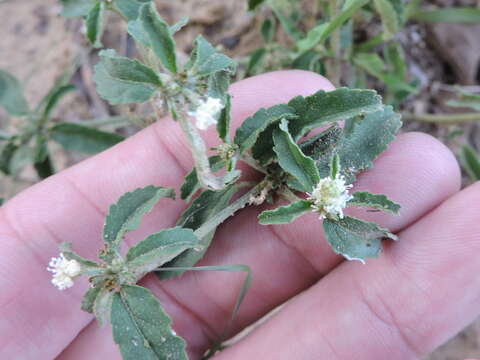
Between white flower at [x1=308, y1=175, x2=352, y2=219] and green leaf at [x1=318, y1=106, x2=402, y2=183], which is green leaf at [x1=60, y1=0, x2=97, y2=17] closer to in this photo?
green leaf at [x1=318, y1=106, x2=402, y2=183]

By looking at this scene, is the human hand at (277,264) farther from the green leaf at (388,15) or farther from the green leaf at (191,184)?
the green leaf at (388,15)

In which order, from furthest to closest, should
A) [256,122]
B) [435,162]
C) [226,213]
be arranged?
[435,162] → [226,213] → [256,122]

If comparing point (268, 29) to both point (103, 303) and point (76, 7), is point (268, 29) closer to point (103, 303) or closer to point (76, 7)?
point (76, 7)

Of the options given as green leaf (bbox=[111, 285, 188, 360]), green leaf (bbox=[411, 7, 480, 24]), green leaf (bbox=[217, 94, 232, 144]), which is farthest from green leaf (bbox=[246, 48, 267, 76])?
green leaf (bbox=[111, 285, 188, 360])

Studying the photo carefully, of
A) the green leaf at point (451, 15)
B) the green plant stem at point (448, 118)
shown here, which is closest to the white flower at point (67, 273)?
the green plant stem at point (448, 118)

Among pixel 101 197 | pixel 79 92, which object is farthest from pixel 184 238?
pixel 79 92

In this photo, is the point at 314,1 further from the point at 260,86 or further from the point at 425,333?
the point at 425,333

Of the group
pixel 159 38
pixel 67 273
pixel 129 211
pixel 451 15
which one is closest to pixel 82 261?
pixel 67 273

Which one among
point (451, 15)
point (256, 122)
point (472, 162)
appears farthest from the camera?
point (451, 15)
